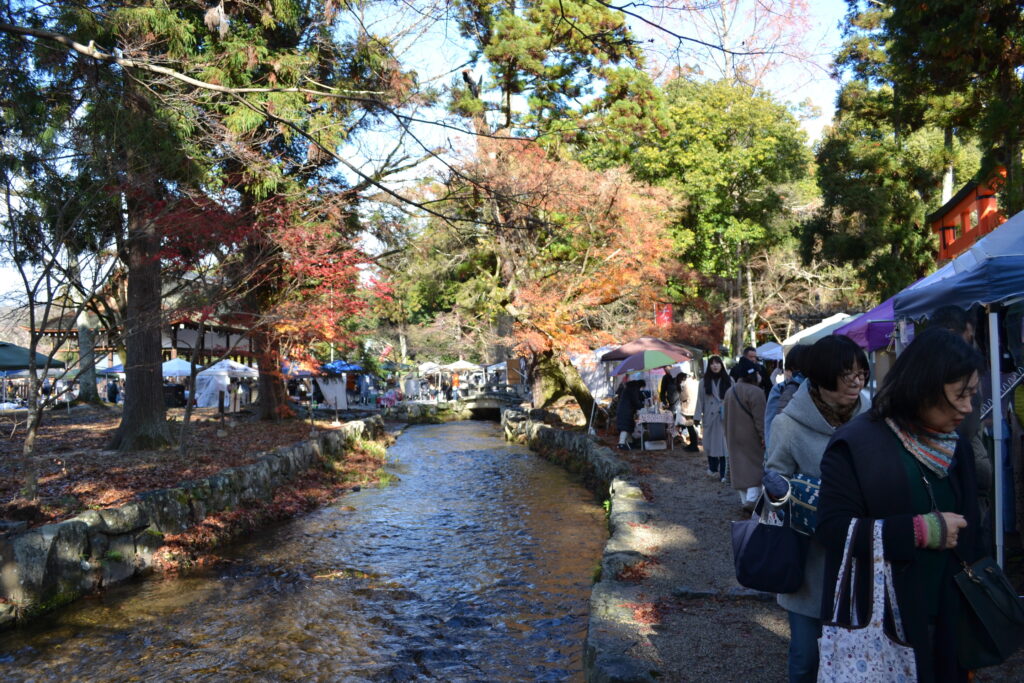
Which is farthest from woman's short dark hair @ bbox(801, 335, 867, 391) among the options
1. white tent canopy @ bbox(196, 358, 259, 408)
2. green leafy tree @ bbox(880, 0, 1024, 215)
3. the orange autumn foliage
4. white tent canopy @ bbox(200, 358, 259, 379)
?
white tent canopy @ bbox(196, 358, 259, 408)

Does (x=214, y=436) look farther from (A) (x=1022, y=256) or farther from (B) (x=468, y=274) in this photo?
(A) (x=1022, y=256)

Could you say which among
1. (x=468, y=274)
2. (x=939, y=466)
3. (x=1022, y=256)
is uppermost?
(x=468, y=274)

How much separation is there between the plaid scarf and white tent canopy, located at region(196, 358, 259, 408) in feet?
95.8

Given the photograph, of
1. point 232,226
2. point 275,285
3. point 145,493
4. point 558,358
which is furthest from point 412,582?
point 558,358

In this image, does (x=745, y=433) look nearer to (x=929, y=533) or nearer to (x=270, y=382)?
(x=929, y=533)

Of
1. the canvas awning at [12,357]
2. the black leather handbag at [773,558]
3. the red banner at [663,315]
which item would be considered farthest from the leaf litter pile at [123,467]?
the red banner at [663,315]

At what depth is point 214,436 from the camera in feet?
53.9

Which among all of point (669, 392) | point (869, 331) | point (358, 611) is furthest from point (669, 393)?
point (358, 611)

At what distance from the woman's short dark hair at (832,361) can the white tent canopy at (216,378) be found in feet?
93.7

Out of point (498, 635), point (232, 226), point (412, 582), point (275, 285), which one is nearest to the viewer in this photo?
point (498, 635)

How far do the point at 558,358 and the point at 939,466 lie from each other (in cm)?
1872

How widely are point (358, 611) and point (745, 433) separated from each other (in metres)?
3.87

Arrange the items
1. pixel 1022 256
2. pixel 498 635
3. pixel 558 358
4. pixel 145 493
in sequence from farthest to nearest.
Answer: pixel 558 358 < pixel 145 493 < pixel 498 635 < pixel 1022 256

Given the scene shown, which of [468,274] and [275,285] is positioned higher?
[468,274]
